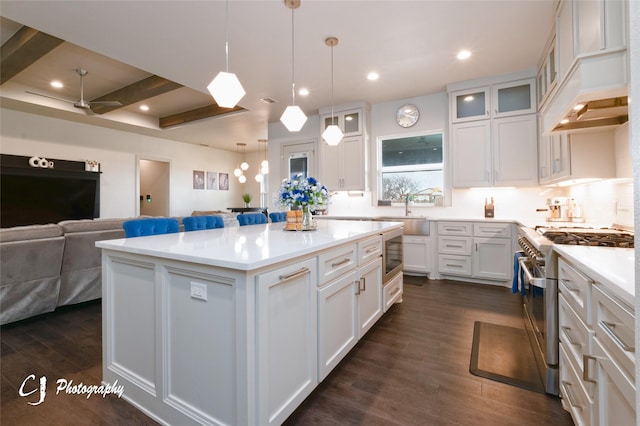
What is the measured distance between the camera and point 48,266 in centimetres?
279

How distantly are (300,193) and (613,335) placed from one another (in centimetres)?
184

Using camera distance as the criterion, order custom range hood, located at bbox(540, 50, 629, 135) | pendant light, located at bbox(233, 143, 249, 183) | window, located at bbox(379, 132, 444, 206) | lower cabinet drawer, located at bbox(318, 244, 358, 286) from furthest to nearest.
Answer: pendant light, located at bbox(233, 143, 249, 183) < window, located at bbox(379, 132, 444, 206) < lower cabinet drawer, located at bbox(318, 244, 358, 286) < custom range hood, located at bbox(540, 50, 629, 135)

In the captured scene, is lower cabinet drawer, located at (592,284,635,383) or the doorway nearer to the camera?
lower cabinet drawer, located at (592,284,635,383)

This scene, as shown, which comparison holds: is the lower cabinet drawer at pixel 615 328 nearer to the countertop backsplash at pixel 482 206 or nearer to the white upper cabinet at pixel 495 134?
the countertop backsplash at pixel 482 206

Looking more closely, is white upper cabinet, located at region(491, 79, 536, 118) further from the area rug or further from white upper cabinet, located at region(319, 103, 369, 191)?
the area rug

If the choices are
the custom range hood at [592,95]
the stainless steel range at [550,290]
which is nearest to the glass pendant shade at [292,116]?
the custom range hood at [592,95]

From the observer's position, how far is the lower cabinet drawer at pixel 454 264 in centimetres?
404

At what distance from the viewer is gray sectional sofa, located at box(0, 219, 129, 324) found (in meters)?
2.59

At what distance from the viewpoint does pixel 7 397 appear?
1.74 meters

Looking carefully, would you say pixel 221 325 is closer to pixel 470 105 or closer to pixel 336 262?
pixel 336 262

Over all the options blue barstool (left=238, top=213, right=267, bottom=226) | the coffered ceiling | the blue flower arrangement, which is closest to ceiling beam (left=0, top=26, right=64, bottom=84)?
the coffered ceiling

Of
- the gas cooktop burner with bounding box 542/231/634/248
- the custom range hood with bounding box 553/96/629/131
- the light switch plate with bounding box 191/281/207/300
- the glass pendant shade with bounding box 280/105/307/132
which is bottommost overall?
the light switch plate with bounding box 191/281/207/300

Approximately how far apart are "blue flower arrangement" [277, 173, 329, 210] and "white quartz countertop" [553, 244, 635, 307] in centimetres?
160

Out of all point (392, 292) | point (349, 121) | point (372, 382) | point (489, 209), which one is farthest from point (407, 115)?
point (372, 382)
